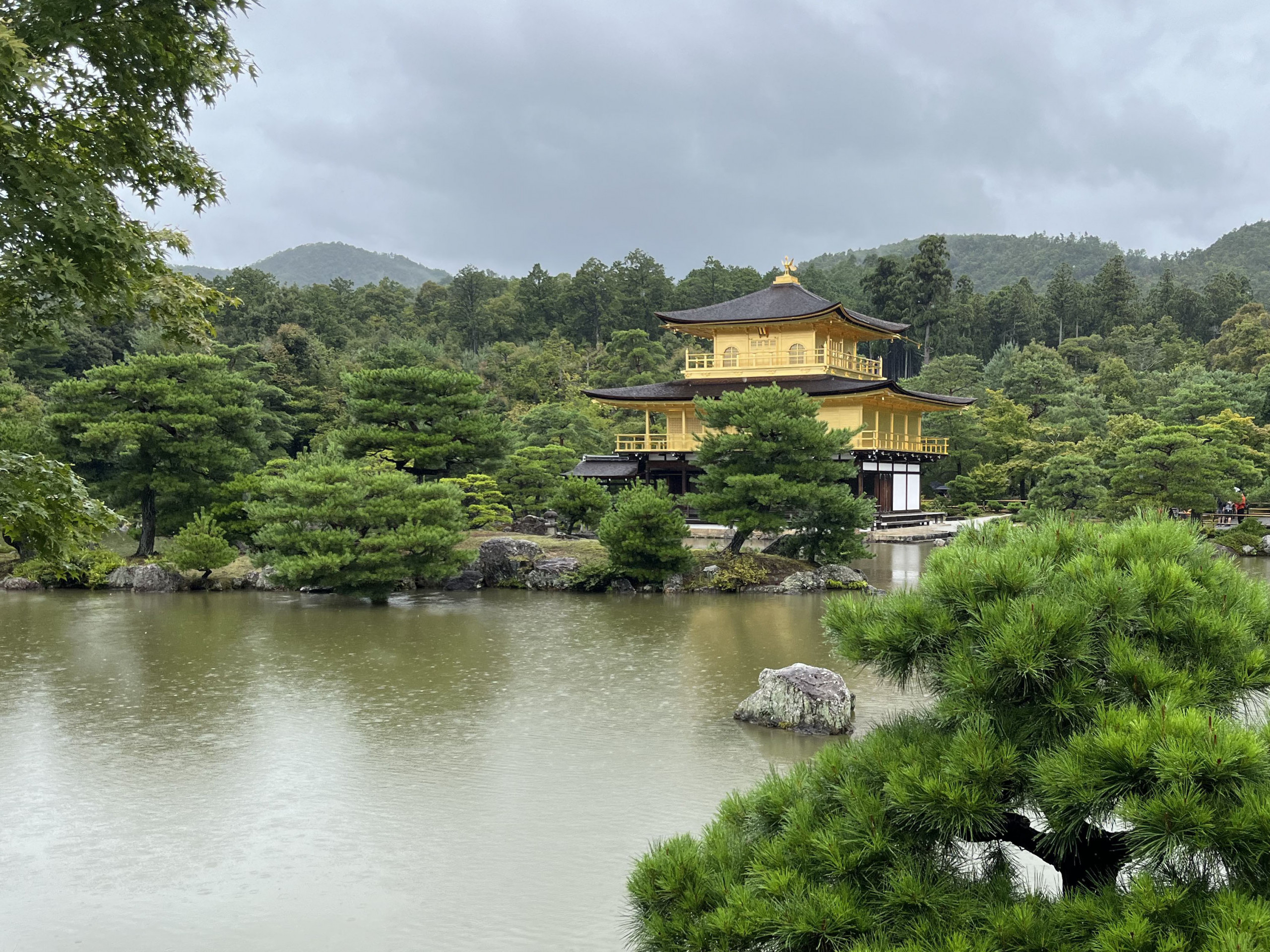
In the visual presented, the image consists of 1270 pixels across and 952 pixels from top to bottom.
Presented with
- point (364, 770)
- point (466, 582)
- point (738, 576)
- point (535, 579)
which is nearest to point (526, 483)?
point (466, 582)

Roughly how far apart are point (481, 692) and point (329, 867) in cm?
390

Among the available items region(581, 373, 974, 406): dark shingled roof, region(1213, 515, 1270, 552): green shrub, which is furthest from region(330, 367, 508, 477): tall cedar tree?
region(1213, 515, 1270, 552): green shrub

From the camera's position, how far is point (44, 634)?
12195 millimetres

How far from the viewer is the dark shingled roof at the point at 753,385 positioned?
2489cm

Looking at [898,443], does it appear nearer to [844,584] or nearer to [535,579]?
[844,584]

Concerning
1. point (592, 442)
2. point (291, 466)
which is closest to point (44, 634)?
point (291, 466)

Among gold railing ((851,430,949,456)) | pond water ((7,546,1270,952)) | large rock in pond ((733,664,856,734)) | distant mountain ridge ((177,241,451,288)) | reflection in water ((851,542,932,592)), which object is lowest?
reflection in water ((851,542,932,592))

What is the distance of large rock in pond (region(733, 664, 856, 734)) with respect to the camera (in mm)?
7566

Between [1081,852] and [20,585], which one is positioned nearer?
[1081,852]

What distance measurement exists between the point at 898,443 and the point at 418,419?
42.6 feet

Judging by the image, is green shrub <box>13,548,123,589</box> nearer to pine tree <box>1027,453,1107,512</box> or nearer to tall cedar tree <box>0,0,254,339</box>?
tall cedar tree <box>0,0,254,339</box>

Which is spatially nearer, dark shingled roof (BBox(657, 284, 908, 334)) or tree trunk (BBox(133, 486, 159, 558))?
tree trunk (BBox(133, 486, 159, 558))

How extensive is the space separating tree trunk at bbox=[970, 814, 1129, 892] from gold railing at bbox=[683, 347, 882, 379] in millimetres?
24184

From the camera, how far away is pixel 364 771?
6.80 metres
